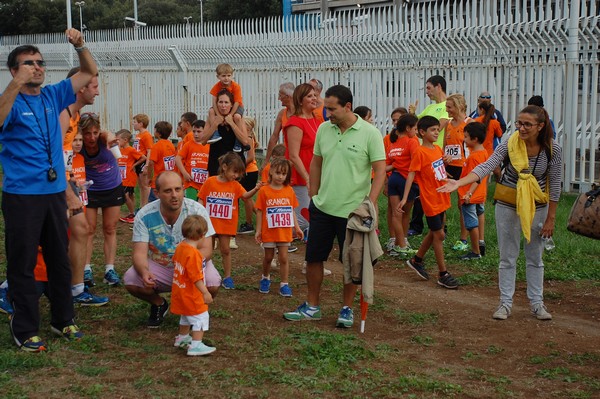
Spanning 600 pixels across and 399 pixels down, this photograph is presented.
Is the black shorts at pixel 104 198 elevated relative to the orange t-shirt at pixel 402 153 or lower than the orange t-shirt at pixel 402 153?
lower

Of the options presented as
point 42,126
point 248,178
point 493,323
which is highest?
A: point 42,126

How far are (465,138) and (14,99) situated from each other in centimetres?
619

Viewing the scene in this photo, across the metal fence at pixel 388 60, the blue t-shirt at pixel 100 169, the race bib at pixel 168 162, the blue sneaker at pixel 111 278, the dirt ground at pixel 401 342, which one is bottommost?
the dirt ground at pixel 401 342

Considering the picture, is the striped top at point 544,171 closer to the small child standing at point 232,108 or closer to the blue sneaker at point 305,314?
the blue sneaker at point 305,314

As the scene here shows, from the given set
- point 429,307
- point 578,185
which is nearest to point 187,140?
point 429,307

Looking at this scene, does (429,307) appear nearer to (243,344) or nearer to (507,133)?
(243,344)

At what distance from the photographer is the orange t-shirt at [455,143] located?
11430 millimetres

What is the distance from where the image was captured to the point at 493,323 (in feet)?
25.3

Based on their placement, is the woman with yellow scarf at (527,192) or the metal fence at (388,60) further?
the metal fence at (388,60)

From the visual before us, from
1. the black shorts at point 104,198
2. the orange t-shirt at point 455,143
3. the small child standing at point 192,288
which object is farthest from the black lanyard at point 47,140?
the orange t-shirt at point 455,143

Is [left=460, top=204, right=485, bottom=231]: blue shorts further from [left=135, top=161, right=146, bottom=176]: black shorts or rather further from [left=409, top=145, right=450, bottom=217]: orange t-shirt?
[left=135, top=161, right=146, bottom=176]: black shorts

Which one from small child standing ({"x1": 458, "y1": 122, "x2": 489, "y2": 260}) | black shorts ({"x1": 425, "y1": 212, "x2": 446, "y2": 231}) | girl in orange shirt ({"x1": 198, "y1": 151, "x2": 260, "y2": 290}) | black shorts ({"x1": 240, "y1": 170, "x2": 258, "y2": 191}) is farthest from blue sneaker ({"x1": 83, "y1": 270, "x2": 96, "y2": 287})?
small child standing ({"x1": 458, "y1": 122, "x2": 489, "y2": 260})

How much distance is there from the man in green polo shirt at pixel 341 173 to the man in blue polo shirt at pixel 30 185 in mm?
2179

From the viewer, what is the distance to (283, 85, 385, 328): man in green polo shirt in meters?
7.23
